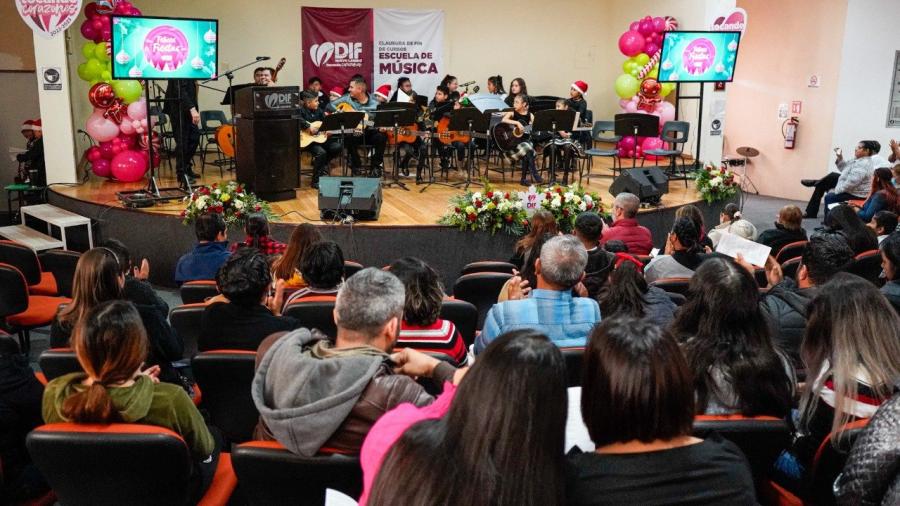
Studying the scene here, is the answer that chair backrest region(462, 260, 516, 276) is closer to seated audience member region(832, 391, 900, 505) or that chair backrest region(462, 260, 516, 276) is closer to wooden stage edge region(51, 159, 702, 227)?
wooden stage edge region(51, 159, 702, 227)

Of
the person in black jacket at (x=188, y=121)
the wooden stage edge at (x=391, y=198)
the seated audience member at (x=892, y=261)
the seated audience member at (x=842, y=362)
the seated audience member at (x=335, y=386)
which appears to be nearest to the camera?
the seated audience member at (x=335, y=386)

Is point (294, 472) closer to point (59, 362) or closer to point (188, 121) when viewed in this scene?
point (59, 362)

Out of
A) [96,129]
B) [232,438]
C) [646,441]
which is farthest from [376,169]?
[646,441]

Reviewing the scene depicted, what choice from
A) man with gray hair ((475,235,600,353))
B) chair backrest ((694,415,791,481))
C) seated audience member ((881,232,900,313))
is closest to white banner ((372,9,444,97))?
seated audience member ((881,232,900,313))

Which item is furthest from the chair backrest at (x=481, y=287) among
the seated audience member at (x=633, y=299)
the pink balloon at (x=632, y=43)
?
the pink balloon at (x=632, y=43)

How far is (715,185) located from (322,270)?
6.17 meters

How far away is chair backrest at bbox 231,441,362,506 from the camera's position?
206 centimetres

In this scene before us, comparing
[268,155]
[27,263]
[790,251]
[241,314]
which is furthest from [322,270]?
[268,155]

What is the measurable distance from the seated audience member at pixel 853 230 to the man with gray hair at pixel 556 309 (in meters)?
2.74

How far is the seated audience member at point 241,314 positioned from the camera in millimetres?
3279

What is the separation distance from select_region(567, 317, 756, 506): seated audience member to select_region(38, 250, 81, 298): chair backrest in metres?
4.53

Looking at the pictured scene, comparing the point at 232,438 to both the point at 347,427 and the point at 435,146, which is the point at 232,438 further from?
the point at 435,146

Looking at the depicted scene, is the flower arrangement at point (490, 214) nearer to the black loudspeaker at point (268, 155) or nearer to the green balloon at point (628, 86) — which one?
the black loudspeaker at point (268, 155)

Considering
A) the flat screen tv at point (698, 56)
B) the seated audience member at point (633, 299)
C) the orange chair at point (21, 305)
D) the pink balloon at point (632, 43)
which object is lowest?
the orange chair at point (21, 305)
